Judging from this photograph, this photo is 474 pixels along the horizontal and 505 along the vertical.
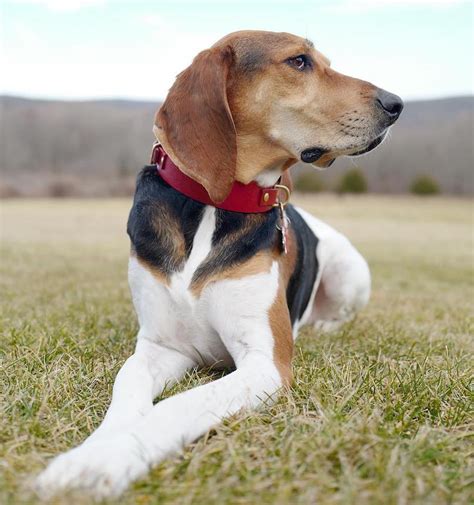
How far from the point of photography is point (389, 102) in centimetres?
365

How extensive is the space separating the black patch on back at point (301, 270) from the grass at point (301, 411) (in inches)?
11.2

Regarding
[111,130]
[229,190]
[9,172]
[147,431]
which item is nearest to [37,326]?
[229,190]

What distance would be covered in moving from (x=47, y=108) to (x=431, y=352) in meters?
50.5

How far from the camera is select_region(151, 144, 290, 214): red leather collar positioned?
3.59 meters

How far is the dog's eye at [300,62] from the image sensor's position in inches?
145

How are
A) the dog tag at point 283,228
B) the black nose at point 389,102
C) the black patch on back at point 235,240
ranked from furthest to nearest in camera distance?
the dog tag at point 283,228, the black nose at point 389,102, the black patch on back at point 235,240

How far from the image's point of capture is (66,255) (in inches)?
450

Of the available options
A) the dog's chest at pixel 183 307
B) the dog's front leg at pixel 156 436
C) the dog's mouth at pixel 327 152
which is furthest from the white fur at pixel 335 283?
the dog's front leg at pixel 156 436

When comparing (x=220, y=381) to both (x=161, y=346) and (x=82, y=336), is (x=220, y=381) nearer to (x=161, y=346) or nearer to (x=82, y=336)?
(x=161, y=346)

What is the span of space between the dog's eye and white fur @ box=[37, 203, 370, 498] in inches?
37.0

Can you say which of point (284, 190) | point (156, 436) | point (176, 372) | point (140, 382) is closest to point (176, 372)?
point (176, 372)

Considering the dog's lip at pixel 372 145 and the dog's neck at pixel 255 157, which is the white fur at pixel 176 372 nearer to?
the dog's neck at pixel 255 157

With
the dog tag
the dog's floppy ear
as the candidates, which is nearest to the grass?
the dog tag

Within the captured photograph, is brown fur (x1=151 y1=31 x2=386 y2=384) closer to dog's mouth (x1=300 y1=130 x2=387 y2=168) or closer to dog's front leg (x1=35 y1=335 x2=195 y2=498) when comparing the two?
dog's mouth (x1=300 y1=130 x2=387 y2=168)
